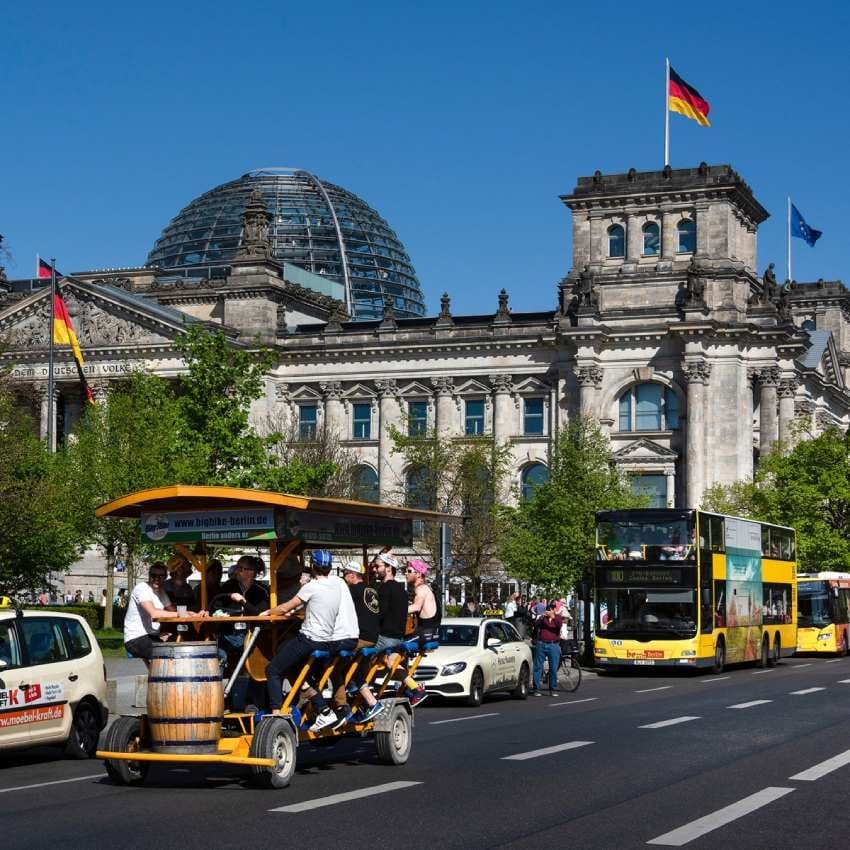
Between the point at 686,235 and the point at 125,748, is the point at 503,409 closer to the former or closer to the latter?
the point at 686,235

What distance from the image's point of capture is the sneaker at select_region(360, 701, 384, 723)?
58.5 feet

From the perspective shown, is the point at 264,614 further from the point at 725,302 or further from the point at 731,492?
the point at 725,302

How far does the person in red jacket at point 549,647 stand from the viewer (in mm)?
33719

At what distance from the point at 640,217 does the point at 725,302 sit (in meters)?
6.61

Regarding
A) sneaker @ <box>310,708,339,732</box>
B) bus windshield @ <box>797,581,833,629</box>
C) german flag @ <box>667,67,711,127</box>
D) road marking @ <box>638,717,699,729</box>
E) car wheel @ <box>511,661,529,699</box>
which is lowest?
road marking @ <box>638,717,699,729</box>

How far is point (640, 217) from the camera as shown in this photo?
8912cm

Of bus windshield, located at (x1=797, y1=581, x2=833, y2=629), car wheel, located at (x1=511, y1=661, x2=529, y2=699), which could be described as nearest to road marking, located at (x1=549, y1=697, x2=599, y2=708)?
car wheel, located at (x1=511, y1=661, x2=529, y2=699)

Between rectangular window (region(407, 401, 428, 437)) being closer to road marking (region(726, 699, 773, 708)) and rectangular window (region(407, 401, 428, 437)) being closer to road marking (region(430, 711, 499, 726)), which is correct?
road marking (region(726, 699, 773, 708))

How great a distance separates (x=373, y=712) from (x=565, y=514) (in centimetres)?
4684

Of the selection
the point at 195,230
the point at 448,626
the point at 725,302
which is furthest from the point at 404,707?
the point at 195,230

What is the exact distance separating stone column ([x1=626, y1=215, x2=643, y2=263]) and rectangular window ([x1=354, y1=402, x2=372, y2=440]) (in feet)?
55.2

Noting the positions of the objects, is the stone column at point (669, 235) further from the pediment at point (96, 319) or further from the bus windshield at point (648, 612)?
the bus windshield at point (648, 612)

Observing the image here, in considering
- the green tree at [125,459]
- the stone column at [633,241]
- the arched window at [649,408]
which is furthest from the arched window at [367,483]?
the green tree at [125,459]

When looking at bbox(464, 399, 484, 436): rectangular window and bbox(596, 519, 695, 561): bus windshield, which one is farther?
bbox(464, 399, 484, 436): rectangular window
